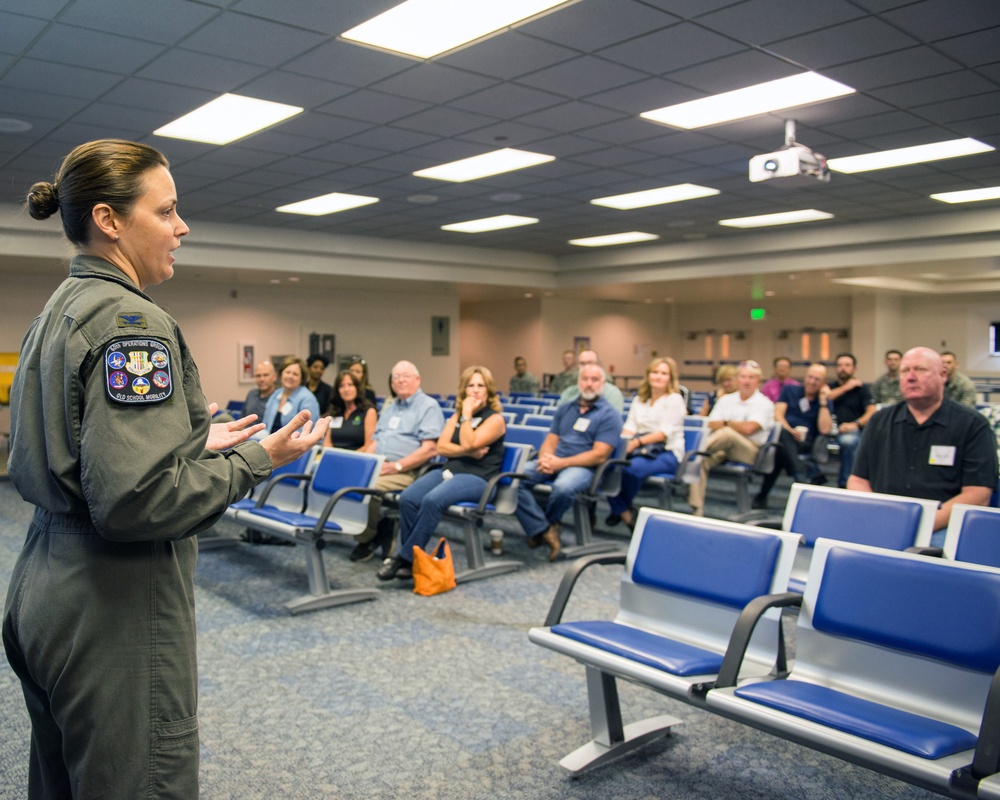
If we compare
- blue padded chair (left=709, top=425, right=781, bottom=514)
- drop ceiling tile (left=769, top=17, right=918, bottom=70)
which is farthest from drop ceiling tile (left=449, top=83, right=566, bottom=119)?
blue padded chair (left=709, top=425, right=781, bottom=514)

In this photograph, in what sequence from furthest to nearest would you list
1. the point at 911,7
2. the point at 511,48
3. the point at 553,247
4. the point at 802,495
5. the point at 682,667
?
1. the point at 553,247
2. the point at 511,48
3. the point at 911,7
4. the point at 802,495
5. the point at 682,667

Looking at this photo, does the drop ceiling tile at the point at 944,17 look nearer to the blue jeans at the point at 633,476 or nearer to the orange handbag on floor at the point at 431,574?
the blue jeans at the point at 633,476

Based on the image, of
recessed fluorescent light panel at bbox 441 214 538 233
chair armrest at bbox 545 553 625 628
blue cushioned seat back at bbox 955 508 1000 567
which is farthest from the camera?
recessed fluorescent light panel at bbox 441 214 538 233

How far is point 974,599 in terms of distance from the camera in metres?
2.14

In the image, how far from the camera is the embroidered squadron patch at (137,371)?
3.85 ft

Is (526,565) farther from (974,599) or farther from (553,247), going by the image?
(553,247)

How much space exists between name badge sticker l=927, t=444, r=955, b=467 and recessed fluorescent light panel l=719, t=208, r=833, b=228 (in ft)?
22.4

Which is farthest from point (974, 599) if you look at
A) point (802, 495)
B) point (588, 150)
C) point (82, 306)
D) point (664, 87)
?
point (588, 150)

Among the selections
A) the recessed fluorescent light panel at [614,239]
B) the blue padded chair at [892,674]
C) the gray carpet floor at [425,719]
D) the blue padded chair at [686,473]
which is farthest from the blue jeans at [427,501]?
the recessed fluorescent light panel at [614,239]

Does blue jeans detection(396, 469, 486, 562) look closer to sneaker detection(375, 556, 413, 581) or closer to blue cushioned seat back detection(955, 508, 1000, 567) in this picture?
sneaker detection(375, 556, 413, 581)

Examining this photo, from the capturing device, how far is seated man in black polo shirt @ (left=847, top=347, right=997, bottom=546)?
3693 mm

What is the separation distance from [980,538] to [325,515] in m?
3.07

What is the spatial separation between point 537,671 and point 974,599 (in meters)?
1.92

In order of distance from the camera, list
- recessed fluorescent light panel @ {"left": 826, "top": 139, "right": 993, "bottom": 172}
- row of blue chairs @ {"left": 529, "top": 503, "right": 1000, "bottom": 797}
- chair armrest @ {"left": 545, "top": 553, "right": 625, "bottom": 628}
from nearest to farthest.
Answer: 1. row of blue chairs @ {"left": 529, "top": 503, "right": 1000, "bottom": 797}
2. chair armrest @ {"left": 545, "top": 553, "right": 625, "bottom": 628}
3. recessed fluorescent light panel @ {"left": 826, "top": 139, "right": 993, "bottom": 172}
